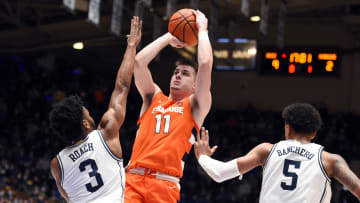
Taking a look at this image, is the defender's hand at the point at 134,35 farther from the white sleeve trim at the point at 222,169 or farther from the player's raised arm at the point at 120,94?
the white sleeve trim at the point at 222,169

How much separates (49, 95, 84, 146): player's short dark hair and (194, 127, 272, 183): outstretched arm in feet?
3.60

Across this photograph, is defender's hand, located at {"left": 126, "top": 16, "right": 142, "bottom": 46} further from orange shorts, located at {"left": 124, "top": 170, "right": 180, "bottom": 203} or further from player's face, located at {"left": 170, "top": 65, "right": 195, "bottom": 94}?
orange shorts, located at {"left": 124, "top": 170, "right": 180, "bottom": 203}

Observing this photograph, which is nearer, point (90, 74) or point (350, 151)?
point (350, 151)

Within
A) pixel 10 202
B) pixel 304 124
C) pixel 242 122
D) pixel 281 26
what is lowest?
pixel 10 202

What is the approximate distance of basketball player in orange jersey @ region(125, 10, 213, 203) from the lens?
4852 mm

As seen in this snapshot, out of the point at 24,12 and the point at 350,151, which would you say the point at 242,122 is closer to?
the point at 350,151

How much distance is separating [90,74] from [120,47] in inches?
111

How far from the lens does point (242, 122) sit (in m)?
19.5

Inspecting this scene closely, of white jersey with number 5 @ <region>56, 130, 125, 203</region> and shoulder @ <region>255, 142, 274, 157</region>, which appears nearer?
white jersey with number 5 @ <region>56, 130, 125, 203</region>

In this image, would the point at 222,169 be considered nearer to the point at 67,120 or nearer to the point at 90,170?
the point at 90,170

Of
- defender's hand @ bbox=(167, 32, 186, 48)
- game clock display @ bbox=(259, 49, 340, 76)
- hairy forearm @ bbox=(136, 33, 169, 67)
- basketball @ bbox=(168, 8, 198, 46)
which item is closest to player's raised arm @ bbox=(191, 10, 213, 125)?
basketball @ bbox=(168, 8, 198, 46)

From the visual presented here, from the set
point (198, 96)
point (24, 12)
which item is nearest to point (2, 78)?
point (24, 12)

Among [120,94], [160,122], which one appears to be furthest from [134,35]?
[160,122]

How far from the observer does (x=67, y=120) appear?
3934 millimetres
